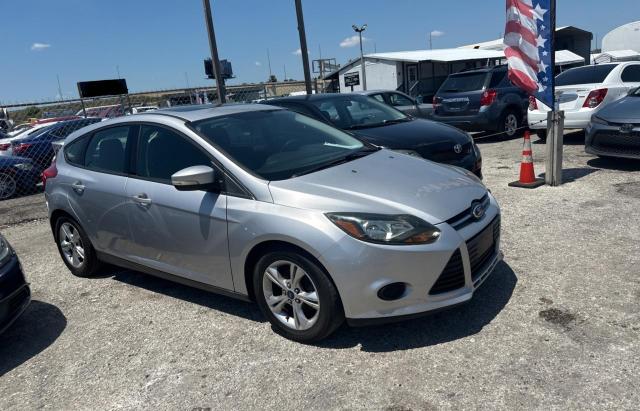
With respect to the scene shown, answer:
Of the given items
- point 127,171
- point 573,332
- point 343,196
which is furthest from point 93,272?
point 573,332

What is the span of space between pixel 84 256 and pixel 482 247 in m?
3.59

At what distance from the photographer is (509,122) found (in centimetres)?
1123

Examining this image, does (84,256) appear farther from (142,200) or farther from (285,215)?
(285,215)

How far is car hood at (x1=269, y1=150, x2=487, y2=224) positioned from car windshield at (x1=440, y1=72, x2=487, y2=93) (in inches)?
323

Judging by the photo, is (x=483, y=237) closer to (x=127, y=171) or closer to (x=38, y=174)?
(x=127, y=171)

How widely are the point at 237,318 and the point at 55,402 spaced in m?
1.27

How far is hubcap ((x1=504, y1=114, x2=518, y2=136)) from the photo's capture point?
36.7 feet

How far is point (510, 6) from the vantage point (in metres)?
6.32

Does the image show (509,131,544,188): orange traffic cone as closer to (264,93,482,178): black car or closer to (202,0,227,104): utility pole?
(264,93,482,178): black car

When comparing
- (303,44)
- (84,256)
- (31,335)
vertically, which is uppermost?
(303,44)

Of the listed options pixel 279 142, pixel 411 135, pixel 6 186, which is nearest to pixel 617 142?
pixel 411 135

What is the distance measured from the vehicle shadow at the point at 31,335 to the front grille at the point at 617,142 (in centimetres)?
703

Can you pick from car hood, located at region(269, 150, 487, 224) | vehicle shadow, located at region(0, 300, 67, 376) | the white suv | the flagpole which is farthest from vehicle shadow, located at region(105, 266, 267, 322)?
the white suv

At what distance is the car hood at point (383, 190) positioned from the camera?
9.91ft
